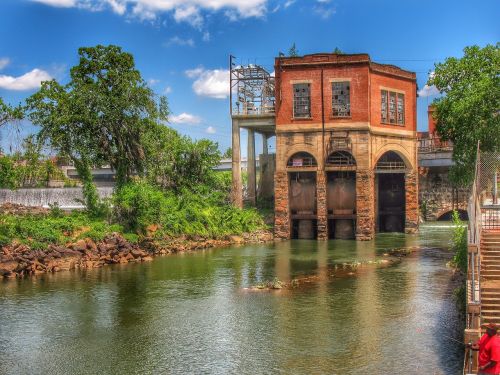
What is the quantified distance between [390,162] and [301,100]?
8.72 m

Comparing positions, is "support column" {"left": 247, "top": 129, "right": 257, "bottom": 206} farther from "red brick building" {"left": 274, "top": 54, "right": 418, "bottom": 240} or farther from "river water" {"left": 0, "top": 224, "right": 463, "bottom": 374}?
"river water" {"left": 0, "top": 224, "right": 463, "bottom": 374}

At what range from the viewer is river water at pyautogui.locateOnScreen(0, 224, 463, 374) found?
54.2ft

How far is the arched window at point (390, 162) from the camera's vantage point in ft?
157

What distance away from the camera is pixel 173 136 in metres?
50.1

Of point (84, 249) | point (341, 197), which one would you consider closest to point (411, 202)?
point (341, 197)

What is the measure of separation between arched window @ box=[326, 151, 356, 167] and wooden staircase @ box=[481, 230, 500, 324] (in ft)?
82.3

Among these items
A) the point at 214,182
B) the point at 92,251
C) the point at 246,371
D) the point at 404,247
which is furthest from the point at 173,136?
the point at 246,371

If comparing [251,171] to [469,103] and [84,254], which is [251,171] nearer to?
[84,254]

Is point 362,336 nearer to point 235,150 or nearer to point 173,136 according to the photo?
point 235,150

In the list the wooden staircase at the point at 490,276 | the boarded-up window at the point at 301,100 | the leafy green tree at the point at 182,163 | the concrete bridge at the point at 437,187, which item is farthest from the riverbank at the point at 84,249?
the wooden staircase at the point at 490,276

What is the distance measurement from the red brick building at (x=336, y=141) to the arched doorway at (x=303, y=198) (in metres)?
0.07

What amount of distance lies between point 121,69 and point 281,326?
26.6 m

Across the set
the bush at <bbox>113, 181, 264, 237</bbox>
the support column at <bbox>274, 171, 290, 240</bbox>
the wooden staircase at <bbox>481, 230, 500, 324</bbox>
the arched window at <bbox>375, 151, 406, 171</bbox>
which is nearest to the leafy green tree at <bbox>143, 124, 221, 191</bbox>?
the bush at <bbox>113, 181, 264, 237</bbox>

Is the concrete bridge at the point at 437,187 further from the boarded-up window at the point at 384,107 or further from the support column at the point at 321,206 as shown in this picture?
the support column at the point at 321,206
